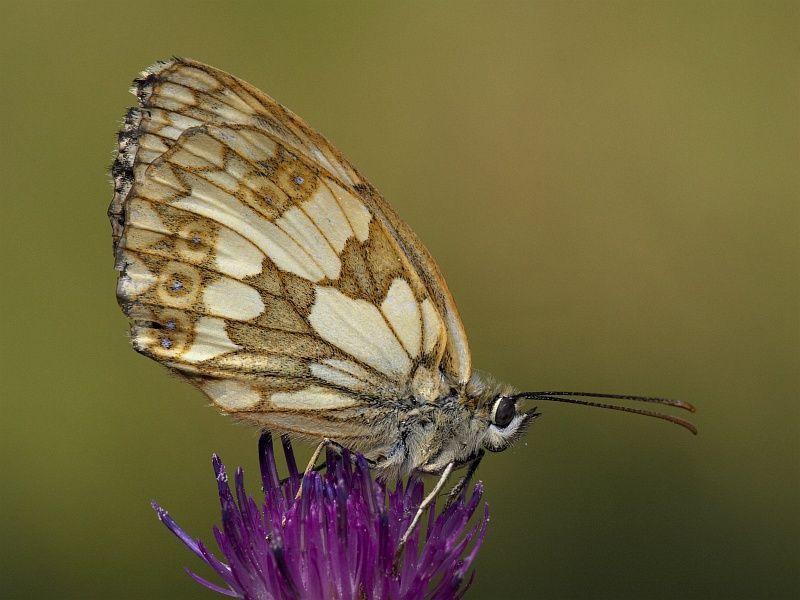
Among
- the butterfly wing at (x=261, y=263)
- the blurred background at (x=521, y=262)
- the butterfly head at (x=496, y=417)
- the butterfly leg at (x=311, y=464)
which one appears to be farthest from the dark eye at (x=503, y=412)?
the blurred background at (x=521, y=262)

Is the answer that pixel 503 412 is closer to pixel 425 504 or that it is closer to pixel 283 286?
pixel 425 504

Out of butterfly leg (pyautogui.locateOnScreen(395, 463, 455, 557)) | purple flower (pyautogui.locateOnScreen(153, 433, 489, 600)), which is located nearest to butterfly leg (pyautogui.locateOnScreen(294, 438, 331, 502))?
purple flower (pyautogui.locateOnScreen(153, 433, 489, 600))

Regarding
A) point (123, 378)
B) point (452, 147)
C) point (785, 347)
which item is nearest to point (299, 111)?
point (452, 147)

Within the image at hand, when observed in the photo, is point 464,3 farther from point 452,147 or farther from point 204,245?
point 204,245

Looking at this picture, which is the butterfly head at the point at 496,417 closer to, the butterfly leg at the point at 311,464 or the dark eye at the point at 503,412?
the dark eye at the point at 503,412

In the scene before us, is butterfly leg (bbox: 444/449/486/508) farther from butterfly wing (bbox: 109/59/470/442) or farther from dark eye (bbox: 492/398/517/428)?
butterfly wing (bbox: 109/59/470/442)

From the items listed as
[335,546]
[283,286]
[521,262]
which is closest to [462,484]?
[335,546]
